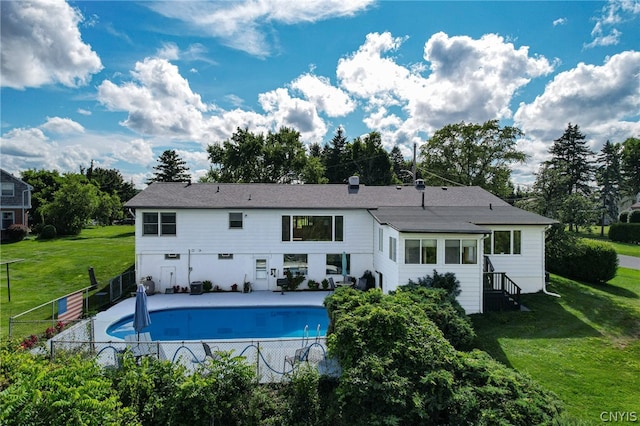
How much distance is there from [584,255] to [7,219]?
4628cm

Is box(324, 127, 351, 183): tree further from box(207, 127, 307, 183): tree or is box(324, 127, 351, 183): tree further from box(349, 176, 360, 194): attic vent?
box(349, 176, 360, 194): attic vent

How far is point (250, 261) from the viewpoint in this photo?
1902 centimetres

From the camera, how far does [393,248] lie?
15430mm

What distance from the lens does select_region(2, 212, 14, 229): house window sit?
3278cm

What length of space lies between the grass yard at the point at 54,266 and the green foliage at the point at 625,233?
4619cm

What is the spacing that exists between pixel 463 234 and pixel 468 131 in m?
25.9

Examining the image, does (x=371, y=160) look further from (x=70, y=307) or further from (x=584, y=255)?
(x=70, y=307)

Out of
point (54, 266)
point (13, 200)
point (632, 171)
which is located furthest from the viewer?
point (632, 171)

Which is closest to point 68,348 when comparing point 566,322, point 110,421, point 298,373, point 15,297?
point 110,421

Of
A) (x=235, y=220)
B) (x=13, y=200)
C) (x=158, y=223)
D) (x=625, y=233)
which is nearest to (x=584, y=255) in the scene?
(x=235, y=220)

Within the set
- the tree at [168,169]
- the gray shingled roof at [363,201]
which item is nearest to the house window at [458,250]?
the gray shingled roof at [363,201]

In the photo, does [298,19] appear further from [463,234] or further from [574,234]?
[574,234]

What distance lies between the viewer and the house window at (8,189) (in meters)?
33.6

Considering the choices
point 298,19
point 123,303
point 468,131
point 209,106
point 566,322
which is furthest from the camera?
point 468,131
